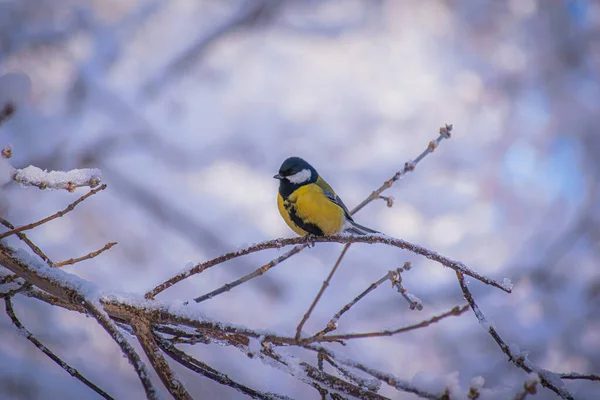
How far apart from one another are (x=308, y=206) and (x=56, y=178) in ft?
5.87

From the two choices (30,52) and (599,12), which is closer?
(30,52)

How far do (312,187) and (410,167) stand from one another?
1212 mm

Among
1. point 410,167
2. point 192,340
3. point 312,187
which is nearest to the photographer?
point 192,340

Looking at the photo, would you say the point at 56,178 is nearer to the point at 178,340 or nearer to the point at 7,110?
the point at 7,110

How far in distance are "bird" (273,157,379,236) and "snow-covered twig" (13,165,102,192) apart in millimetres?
1692

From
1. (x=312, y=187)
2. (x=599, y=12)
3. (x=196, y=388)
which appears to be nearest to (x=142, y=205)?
(x=196, y=388)

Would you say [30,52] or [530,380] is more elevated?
[30,52]

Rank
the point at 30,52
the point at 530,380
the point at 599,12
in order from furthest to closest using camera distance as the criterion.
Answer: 1. the point at 599,12
2. the point at 30,52
3. the point at 530,380

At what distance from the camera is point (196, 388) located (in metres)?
5.69

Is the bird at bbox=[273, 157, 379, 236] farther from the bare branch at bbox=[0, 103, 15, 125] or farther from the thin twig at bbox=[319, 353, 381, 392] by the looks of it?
the bare branch at bbox=[0, 103, 15, 125]

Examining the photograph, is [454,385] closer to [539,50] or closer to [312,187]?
[312,187]

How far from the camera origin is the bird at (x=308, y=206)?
298 cm

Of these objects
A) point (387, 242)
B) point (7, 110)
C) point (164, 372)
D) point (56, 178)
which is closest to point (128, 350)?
point (164, 372)

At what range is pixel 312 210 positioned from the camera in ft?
9.73
